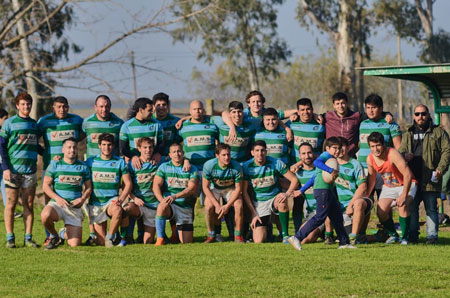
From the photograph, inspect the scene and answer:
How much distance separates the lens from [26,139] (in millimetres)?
12422

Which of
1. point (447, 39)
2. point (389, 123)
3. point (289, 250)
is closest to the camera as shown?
point (289, 250)

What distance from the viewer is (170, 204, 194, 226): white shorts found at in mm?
12594

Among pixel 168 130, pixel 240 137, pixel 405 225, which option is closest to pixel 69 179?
pixel 168 130

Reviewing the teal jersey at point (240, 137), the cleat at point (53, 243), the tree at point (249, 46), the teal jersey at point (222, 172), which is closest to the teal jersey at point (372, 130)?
the teal jersey at point (240, 137)

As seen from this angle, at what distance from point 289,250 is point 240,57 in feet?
131

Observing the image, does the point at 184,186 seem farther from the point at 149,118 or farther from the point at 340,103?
the point at 340,103

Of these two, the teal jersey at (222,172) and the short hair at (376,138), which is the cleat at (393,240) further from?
the teal jersey at (222,172)

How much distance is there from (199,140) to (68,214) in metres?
2.23

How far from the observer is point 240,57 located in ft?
166

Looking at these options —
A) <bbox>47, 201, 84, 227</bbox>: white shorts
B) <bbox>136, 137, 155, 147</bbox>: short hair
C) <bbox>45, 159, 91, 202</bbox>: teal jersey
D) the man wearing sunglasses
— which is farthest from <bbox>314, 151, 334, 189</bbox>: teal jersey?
<bbox>47, 201, 84, 227</bbox>: white shorts

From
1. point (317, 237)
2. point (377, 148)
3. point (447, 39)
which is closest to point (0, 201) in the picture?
point (317, 237)

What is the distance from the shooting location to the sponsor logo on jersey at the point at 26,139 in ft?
40.7

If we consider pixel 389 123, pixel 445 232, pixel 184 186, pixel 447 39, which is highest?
pixel 447 39

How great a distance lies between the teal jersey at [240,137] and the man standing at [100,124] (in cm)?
154
